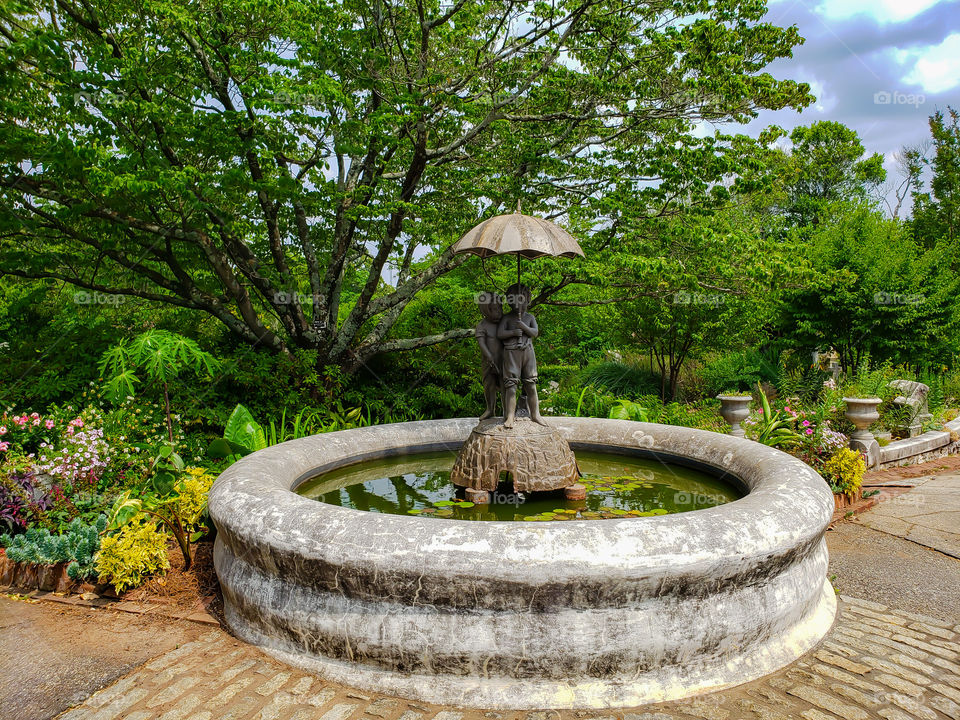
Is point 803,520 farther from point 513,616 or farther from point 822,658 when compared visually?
point 513,616

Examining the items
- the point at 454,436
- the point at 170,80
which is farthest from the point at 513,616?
the point at 170,80

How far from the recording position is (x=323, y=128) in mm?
8016

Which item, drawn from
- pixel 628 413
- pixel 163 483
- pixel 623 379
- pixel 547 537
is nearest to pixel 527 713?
pixel 547 537

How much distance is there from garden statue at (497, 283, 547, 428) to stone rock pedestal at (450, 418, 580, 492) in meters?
0.16

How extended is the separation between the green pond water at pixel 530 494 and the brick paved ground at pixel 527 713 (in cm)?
146

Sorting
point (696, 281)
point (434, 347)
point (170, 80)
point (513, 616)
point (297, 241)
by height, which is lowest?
point (513, 616)

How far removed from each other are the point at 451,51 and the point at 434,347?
5.05m

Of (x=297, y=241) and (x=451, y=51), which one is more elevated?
(x=451, y=51)

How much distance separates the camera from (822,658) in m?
3.19

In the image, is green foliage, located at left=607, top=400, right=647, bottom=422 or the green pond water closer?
the green pond water

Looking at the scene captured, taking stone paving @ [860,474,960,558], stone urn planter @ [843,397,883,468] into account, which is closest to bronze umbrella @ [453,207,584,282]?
stone paving @ [860,474,960,558]

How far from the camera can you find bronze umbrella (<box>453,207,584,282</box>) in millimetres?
4266

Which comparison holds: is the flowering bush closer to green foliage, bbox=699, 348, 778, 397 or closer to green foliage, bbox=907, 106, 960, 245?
green foliage, bbox=699, 348, 778, 397

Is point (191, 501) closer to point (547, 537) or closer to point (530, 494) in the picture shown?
point (530, 494)
